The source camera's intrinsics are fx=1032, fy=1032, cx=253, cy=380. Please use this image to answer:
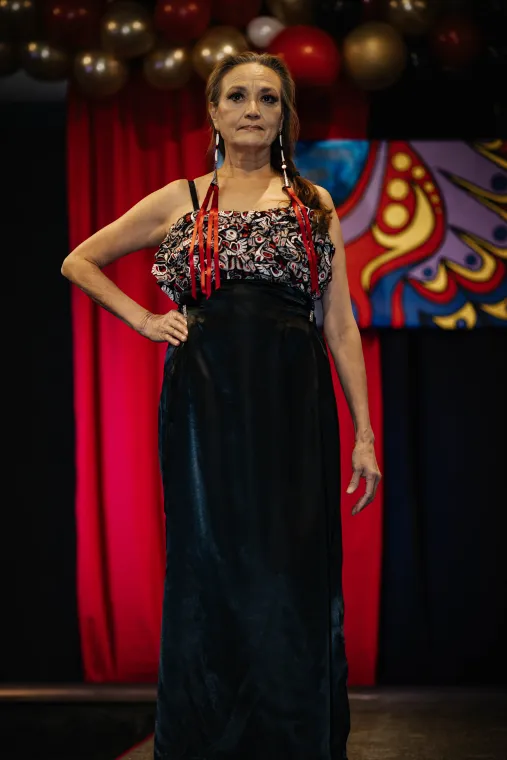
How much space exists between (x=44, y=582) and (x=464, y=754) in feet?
6.69

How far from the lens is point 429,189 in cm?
376

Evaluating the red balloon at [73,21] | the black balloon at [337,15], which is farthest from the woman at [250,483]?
the red balloon at [73,21]

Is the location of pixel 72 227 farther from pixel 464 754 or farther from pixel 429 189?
pixel 464 754

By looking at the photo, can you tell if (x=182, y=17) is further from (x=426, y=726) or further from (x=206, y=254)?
(x=426, y=726)

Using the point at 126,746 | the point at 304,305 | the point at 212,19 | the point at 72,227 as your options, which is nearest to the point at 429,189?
the point at 212,19

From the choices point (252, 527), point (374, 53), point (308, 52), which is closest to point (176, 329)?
point (252, 527)

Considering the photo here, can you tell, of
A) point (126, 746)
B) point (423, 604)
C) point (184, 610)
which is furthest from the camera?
point (423, 604)

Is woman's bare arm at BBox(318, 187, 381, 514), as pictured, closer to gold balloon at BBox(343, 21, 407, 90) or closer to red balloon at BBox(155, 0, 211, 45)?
gold balloon at BBox(343, 21, 407, 90)

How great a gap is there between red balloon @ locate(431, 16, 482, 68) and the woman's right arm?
1.63 metres

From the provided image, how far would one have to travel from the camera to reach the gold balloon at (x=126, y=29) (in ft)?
11.4

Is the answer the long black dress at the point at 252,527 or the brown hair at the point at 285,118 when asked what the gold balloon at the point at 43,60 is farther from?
the long black dress at the point at 252,527

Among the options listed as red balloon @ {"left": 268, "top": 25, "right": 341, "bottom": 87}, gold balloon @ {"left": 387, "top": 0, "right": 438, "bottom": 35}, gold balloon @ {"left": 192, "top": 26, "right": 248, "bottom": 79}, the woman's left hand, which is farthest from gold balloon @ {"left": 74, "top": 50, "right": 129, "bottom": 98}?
the woman's left hand

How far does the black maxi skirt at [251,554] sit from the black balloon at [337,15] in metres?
1.82

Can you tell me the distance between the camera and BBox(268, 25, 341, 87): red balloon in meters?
3.35
